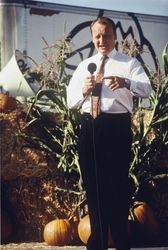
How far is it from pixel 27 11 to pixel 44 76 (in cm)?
43

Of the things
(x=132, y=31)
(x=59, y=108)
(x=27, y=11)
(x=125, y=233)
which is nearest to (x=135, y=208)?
(x=125, y=233)

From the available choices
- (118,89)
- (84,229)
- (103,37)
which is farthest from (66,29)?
(84,229)

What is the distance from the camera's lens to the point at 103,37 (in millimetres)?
4359

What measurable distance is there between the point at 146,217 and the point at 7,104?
1.22 metres

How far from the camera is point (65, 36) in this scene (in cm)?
458

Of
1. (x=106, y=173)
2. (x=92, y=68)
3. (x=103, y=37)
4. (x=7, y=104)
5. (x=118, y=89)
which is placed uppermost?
(x=103, y=37)

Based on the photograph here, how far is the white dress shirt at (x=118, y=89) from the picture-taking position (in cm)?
432

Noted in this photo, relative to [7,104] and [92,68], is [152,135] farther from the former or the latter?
[7,104]

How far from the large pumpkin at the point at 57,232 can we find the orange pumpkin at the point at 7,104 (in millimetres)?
817

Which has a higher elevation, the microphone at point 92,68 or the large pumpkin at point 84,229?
the microphone at point 92,68

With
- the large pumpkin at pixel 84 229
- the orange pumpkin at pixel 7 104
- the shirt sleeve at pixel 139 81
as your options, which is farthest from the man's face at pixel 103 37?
the large pumpkin at pixel 84 229

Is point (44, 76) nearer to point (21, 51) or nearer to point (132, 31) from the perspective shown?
point (21, 51)

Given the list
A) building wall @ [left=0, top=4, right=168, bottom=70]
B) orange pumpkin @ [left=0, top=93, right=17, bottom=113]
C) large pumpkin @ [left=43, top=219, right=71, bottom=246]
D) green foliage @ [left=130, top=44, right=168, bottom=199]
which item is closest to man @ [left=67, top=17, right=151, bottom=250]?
building wall @ [left=0, top=4, right=168, bottom=70]

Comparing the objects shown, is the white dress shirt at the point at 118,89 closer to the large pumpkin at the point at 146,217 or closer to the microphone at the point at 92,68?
the microphone at the point at 92,68
